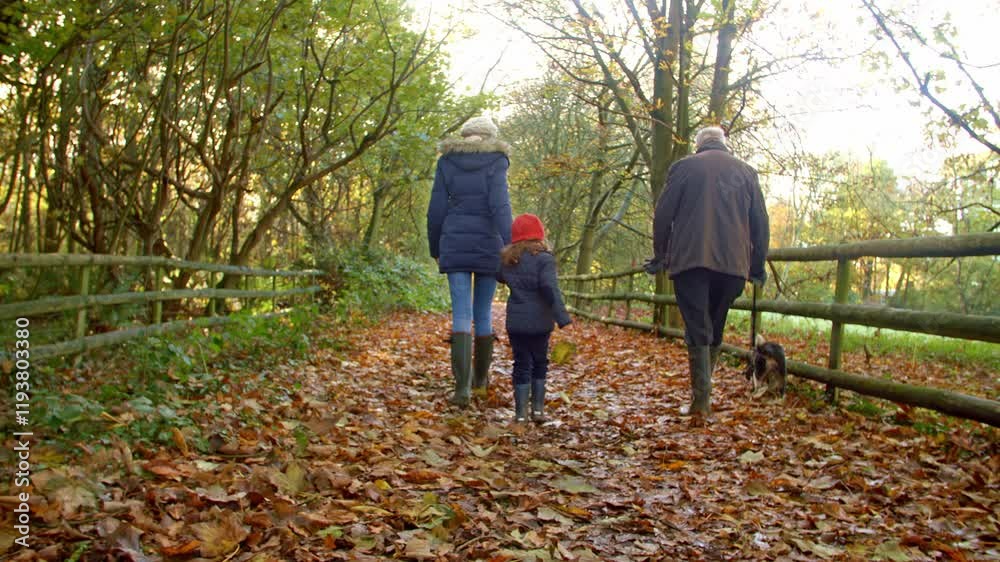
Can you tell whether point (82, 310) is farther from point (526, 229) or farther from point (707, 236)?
point (707, 236)

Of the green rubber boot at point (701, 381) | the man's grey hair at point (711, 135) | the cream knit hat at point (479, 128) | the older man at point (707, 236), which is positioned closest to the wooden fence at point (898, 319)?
the older man at point (707, 236)

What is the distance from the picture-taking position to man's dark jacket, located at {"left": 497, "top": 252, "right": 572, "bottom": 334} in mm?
5262

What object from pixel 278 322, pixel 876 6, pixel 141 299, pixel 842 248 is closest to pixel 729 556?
pixel 842 248

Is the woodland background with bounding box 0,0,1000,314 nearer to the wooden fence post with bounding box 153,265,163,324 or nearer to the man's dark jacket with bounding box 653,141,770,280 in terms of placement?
the wooden fence post with bounding box 153,265,163,324

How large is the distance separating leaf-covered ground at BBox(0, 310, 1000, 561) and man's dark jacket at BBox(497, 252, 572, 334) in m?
0.70

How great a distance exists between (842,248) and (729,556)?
327 cm

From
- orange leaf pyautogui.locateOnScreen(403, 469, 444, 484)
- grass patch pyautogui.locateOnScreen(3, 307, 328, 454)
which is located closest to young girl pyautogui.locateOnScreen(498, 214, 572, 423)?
orange leaf pyautogui.locateOnScreen(403, 469, 444, 484)

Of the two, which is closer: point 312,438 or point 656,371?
point 312,438

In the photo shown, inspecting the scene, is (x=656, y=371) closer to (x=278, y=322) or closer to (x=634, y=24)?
(x=278, y=322)

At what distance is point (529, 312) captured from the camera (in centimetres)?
530

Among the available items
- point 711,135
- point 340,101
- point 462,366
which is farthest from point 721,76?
point 462,366

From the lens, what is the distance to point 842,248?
5.41m

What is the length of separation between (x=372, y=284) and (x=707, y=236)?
12037 mm

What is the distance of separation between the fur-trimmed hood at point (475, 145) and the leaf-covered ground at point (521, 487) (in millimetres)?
1986
